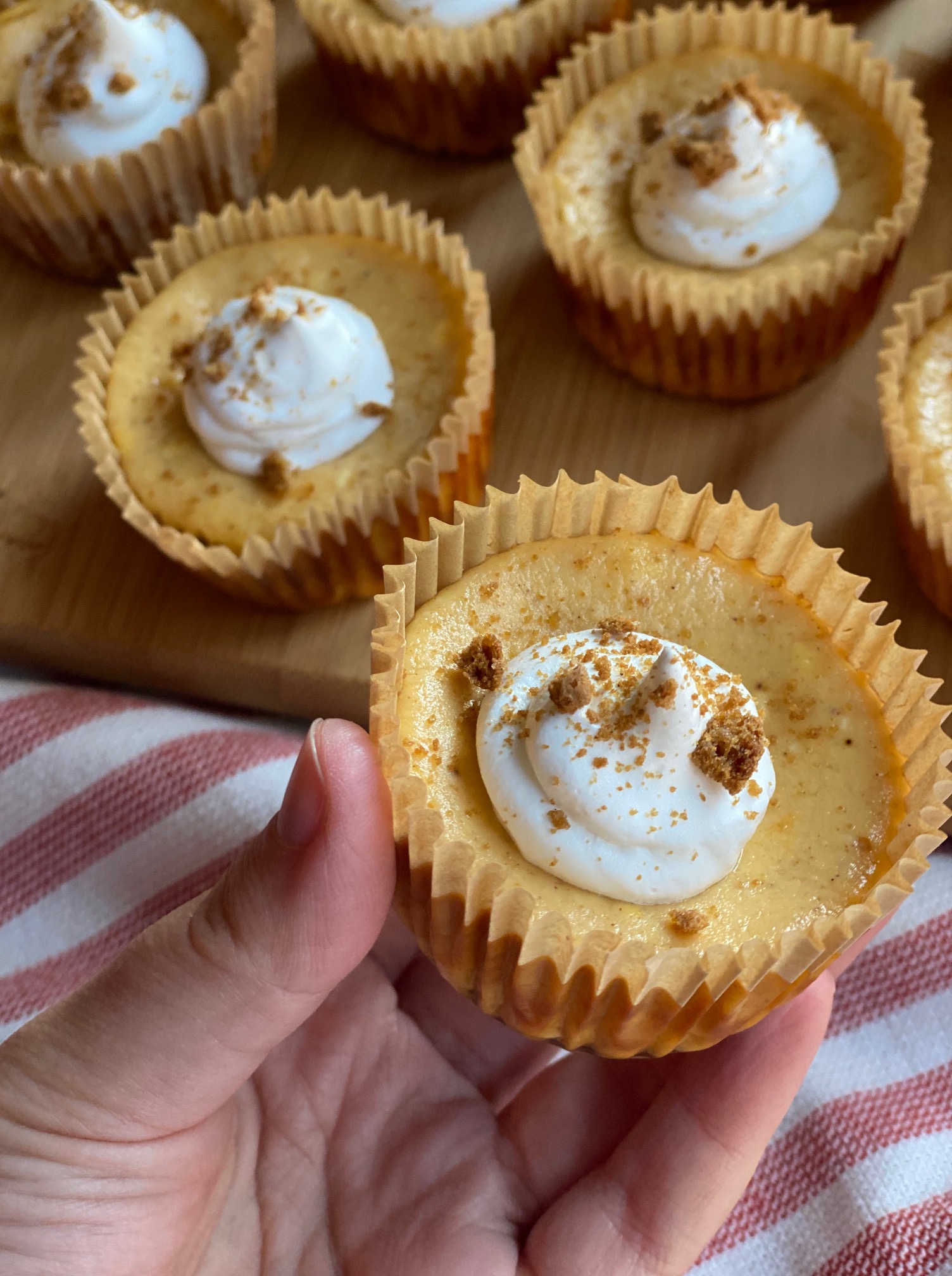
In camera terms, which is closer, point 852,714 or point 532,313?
point 852,714

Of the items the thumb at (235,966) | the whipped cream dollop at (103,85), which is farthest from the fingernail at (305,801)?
the whipped cream dollop at (103,85)

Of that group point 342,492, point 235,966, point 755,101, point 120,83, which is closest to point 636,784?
point 235,966

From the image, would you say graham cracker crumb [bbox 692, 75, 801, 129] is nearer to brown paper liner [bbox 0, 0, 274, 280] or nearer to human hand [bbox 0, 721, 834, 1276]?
brown paper liner [bbox 0, 0, 274, 280]

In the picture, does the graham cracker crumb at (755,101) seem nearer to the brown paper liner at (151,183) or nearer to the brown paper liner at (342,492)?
A: the brown paper liner at (342,492)

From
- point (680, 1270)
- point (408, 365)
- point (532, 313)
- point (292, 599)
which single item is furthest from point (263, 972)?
point (532, 313)

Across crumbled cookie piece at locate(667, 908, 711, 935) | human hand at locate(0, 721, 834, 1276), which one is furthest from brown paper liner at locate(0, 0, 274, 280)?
crumbled cookie piece at locate(667, 908, 711, 935)

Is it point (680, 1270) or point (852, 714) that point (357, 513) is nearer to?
point (852, 714)
